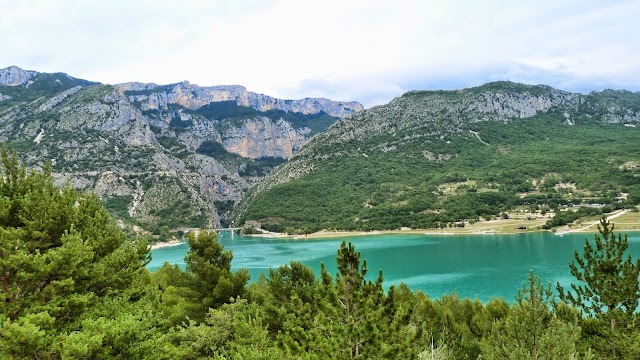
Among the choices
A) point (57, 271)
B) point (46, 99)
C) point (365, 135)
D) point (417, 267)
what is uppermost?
point (46, 99)

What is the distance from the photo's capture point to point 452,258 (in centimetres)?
7456

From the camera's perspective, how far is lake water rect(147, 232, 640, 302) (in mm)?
53250

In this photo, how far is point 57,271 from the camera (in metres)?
10.3

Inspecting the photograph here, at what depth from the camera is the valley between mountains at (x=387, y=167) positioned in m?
124

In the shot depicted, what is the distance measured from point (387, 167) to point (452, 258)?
99056 millimetres

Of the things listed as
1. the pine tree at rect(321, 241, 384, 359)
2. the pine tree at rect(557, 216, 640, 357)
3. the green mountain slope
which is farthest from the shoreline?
the pine tree at rect(321, 241, 384, 359)

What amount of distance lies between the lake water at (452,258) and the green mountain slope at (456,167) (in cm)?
2497

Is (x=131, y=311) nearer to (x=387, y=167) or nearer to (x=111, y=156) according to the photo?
(x=387, y=167)

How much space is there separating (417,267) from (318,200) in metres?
89.8

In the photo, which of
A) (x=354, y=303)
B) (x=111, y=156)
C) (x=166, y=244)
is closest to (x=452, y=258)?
(x=354, y=303)

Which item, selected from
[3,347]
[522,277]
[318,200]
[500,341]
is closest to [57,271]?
[3,347]

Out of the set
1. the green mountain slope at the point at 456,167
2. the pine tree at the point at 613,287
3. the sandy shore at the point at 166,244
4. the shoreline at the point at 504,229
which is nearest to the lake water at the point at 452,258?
the shoreline at the point at 504,229

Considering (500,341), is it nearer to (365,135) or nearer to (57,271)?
(57,271)

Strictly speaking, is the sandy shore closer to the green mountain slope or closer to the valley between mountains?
the valley between mountains
